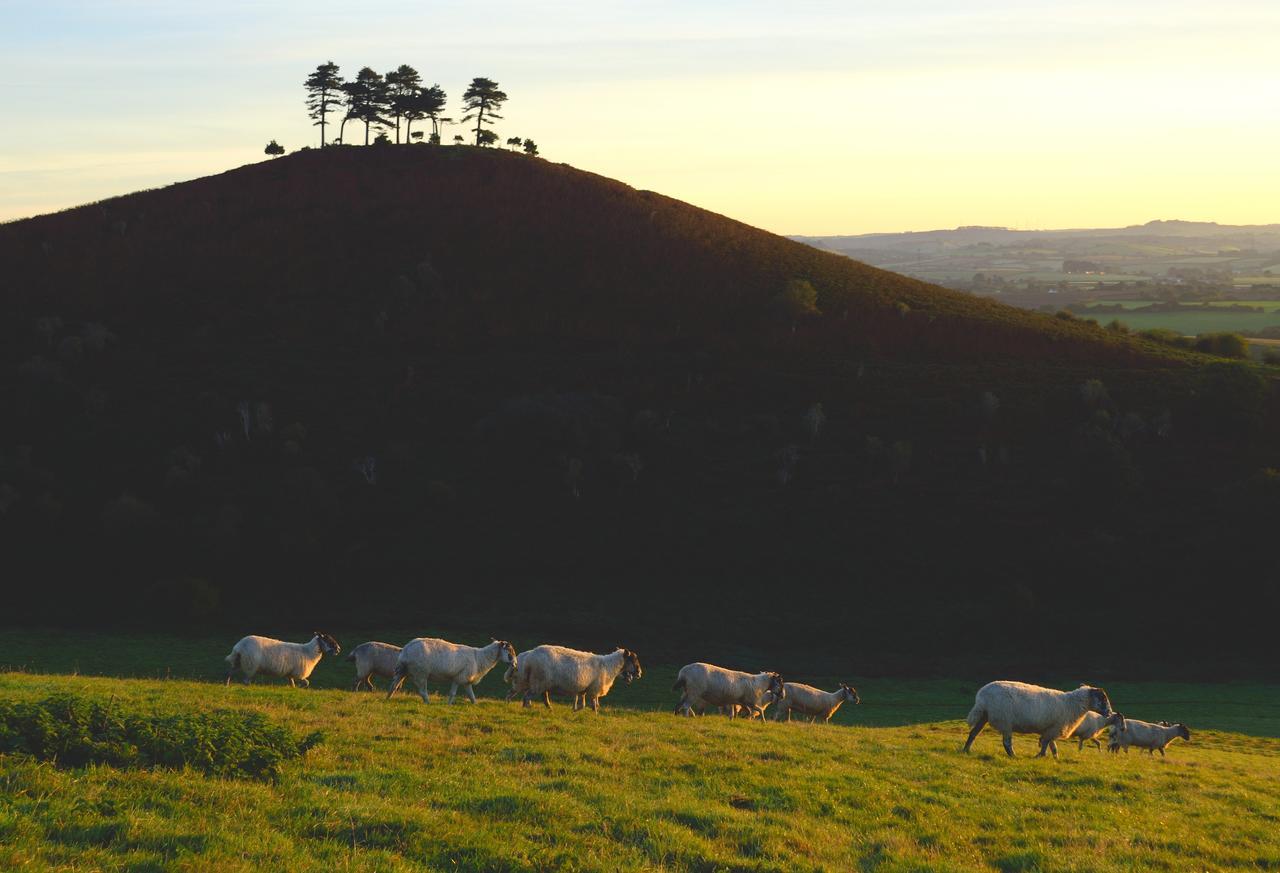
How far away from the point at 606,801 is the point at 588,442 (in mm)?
64124

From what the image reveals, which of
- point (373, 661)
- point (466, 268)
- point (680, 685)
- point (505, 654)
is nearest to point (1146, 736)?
point (680, 685)

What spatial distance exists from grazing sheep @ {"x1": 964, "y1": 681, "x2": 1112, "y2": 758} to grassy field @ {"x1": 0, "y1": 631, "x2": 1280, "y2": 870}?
3.37 ft

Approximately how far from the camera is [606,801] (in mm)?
14305

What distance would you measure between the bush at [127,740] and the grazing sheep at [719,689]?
16.2 meters

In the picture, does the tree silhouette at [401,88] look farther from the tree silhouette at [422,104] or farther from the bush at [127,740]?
the bush at [127,740]

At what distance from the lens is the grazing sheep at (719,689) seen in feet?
95.6

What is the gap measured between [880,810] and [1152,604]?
55288mm

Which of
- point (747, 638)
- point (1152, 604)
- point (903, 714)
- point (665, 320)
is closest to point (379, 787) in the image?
point (903, 714)

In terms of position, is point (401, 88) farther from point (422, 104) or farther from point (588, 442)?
point (588, 442)

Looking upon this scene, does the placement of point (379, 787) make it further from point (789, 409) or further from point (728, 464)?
point (789, 409)

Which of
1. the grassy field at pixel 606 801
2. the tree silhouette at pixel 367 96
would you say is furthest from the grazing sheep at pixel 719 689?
the tree silhouette at pixel 367 96

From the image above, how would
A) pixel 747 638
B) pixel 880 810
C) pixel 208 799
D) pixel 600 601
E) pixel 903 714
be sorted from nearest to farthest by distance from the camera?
pixel 208 799, pixel 880 810, pixel 903 714, pixel 747 638, pixel 600 601

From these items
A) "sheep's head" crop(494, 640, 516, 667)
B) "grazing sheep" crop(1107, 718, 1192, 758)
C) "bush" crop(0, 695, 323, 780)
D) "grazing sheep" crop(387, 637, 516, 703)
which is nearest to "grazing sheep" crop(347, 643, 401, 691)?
"grazing sheep" crop(387, 637, 516, 703)

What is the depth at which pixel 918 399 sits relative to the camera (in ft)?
278
